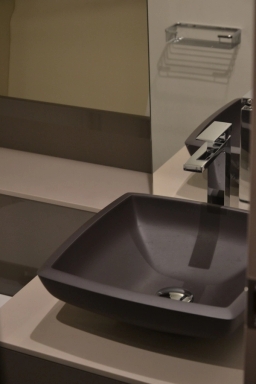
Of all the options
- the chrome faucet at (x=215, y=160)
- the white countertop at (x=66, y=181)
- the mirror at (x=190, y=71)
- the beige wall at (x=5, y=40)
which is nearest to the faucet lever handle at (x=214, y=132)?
the chrome faucet at (x=215, y=160)

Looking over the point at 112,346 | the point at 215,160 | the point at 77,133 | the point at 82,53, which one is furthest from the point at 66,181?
the point at 112,346

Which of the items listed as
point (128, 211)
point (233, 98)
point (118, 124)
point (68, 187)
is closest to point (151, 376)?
point (128, 211)

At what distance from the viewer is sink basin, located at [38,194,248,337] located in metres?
1.21

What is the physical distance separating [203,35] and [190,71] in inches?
3.9

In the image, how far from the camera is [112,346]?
123 centimetres

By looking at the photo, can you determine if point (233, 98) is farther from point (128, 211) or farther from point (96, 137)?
point (96, 137)

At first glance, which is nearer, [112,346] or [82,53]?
[112,346]

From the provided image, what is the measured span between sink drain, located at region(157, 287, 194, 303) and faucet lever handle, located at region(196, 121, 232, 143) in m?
0.35

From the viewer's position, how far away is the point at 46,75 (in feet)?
6.96

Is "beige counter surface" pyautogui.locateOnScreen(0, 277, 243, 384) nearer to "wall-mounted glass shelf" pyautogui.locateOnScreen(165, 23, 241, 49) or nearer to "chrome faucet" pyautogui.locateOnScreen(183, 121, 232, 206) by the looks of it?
"chrome faucet" pyautogui.locateOnScreen(183, 121, 232, 206)

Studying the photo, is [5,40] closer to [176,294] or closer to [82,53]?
[82,53]

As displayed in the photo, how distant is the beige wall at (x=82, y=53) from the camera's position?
193 centimetres

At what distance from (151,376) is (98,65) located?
3.87 ft

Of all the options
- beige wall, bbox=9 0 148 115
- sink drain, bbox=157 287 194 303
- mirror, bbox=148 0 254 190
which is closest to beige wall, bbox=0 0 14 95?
beige wall, bbox=9 0 148 115
